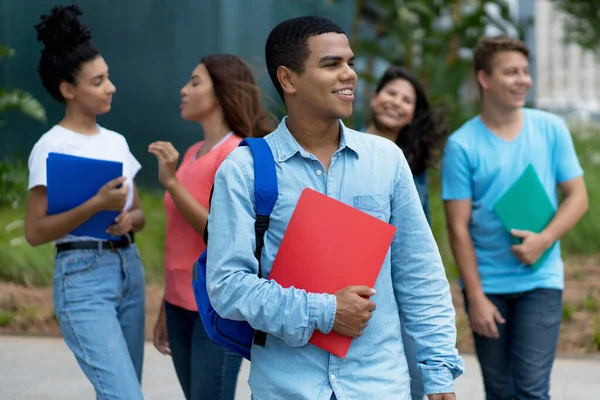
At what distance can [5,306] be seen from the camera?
8078mm

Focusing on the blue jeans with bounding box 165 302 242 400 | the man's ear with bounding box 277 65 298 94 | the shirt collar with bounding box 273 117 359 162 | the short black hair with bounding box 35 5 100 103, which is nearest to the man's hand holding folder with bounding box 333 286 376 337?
the shirt collar with bounding box 273 117 359 162

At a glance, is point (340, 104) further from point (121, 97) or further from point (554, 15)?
point (554, 15)

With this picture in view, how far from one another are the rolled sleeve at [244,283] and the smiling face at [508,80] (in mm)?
2094

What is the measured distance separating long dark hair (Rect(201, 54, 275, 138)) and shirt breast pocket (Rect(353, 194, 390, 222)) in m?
1.70

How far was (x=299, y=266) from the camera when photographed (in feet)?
8.20

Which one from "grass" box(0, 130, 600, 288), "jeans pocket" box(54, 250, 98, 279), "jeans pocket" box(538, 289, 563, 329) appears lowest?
"grass" box(0, 130, 600, 288)

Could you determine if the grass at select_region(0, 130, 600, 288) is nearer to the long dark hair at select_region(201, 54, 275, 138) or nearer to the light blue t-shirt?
the light blue t-shirt

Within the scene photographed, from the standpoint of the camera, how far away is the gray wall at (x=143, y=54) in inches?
470

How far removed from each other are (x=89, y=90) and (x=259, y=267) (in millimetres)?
1797

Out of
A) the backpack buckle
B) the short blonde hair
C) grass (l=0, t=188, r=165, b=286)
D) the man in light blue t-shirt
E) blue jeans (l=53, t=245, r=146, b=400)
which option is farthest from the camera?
grass (l=0, t=188, r=165, b=286)

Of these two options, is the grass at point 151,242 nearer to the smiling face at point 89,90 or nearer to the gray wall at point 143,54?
the gray wall at point 143,54

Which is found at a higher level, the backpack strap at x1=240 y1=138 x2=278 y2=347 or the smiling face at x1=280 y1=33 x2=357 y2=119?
the smiling face at x1=280 y1=33 x2=357 y2=119

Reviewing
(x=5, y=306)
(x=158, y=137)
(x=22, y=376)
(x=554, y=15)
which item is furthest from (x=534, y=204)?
(x=554, y=15)

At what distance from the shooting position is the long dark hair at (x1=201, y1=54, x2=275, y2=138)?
4.22 meters
